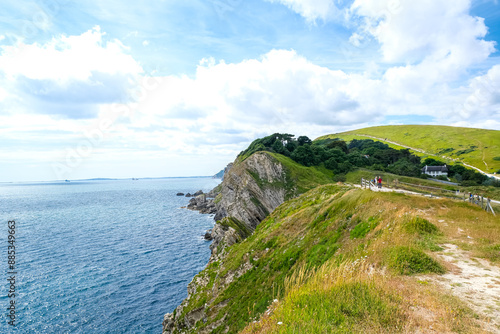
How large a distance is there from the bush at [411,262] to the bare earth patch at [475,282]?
510mm

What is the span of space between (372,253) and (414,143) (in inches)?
8518

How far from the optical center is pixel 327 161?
105 m

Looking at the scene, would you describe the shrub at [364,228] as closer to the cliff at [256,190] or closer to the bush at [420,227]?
the bush at [420,227]

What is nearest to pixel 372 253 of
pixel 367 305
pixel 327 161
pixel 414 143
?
pixel 367 305

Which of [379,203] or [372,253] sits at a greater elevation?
[379,203]

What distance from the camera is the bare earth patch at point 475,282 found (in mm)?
7345

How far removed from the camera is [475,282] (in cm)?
926

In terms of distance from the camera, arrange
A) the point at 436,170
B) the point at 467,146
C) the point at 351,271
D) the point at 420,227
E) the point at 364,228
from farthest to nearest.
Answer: the point at 467,146, the point at 436,170, the point at 364,228, the point at 420,227, the point at 351,271

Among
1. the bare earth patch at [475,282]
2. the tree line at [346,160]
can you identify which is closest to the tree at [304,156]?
the tree line at [346,160]

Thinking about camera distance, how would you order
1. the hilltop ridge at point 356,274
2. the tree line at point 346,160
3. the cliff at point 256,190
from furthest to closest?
the tree line at point 346,160 < the cliff at point 256,190 < the hilltop ridge at point 356,274

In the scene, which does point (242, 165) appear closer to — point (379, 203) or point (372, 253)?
point (379, 203)

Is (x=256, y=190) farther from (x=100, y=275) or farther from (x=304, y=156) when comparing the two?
(x=100, y=275)

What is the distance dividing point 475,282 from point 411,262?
2.09 metres

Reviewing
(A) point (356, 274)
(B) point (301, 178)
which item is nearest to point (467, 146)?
(B) point (301, 178)
